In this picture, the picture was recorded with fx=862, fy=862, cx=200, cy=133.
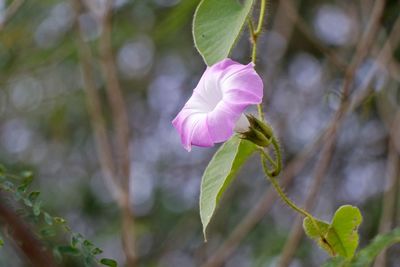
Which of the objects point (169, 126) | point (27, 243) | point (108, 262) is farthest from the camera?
point (169, 126)

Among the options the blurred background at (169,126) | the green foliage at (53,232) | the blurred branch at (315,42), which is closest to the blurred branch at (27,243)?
the green foliage at (53,232)

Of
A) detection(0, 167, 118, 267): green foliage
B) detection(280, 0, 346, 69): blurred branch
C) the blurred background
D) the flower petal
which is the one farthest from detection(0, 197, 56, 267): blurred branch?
the blurred background

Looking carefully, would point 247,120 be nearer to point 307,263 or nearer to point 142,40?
point 307,263

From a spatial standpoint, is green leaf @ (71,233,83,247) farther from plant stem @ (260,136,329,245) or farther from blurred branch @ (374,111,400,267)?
blurred branch @ (374,111,400,267)

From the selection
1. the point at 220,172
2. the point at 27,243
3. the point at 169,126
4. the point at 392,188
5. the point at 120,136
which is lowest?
the point at 169,126

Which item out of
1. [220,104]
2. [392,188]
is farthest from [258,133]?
[392,188]

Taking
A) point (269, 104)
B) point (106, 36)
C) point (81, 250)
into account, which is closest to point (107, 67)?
point (106, 36)

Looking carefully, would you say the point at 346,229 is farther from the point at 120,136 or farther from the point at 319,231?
the point at 120,136
